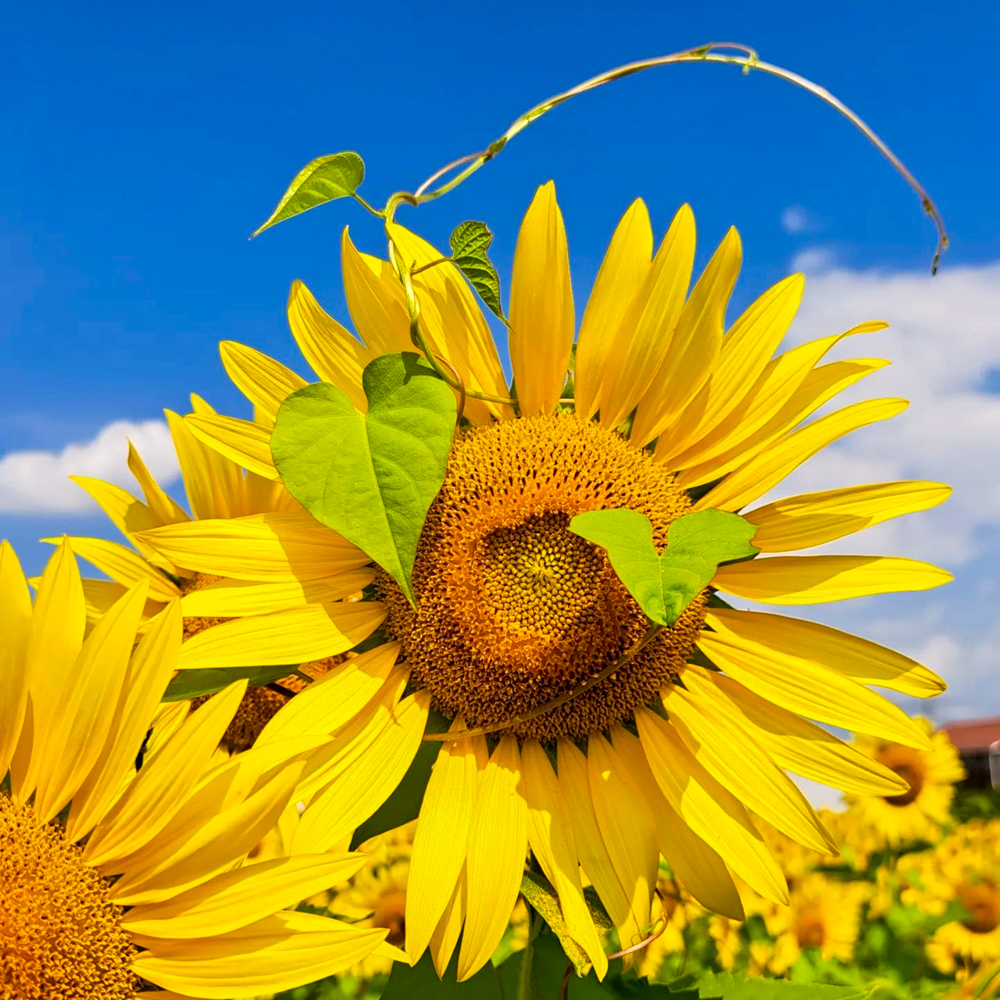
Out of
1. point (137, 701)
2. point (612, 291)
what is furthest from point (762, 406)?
point (137, 701)

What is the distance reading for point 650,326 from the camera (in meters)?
0.78

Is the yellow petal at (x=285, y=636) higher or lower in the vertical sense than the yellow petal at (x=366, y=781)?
higher

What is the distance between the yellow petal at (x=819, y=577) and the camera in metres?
0.78

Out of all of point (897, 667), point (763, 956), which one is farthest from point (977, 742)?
point (897, 667)

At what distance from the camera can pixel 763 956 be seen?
1.78 m

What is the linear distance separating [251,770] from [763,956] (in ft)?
4.67

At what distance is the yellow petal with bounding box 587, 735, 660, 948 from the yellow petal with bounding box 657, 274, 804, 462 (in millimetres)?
243

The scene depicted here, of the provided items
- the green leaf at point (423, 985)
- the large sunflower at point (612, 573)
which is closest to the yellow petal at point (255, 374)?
the large sunflower at point (612, 573)

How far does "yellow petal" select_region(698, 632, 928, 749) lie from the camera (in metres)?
0.75

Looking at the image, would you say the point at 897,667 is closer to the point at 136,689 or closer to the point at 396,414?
the point at 396,414

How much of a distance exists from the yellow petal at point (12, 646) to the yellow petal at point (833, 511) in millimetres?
496

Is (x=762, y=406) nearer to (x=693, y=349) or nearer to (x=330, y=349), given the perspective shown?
(x=693, y=349)

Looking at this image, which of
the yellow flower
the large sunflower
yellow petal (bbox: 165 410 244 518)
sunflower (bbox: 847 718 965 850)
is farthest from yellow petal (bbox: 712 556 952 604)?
sunflower (bbox: 847 718 965 850)

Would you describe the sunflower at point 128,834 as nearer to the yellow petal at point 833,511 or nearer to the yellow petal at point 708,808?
the yellow petal at point 708,808
